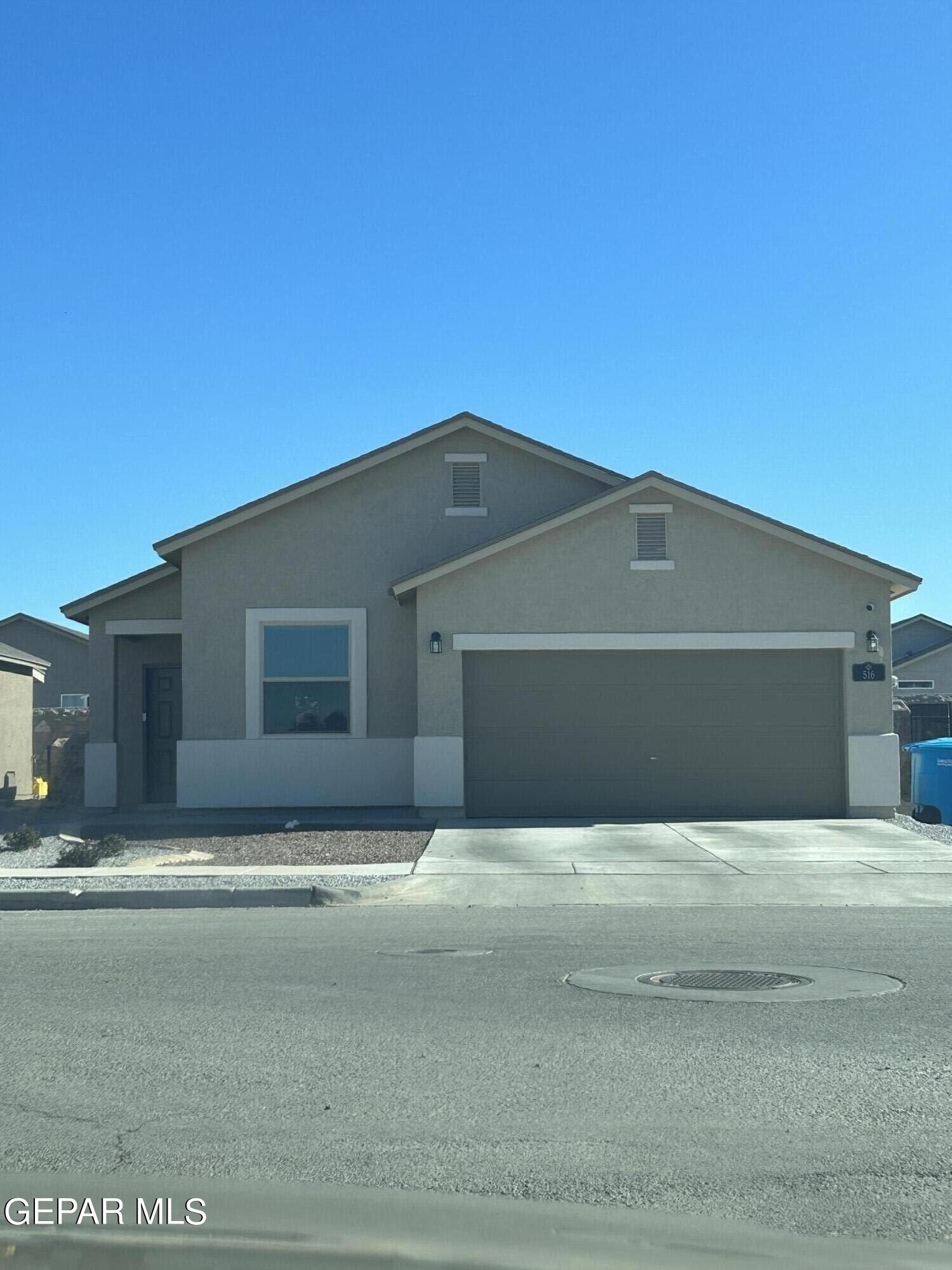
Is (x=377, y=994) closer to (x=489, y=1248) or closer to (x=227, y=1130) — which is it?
(x=227, y=1130)

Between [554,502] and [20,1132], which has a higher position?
[554,502]

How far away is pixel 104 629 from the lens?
22.1 m

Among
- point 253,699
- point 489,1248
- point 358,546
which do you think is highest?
point 358,546

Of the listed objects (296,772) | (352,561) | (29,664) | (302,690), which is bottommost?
(296,772)

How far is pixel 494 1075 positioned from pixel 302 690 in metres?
14.7

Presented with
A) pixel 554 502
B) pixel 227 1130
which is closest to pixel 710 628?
pixel 554 502

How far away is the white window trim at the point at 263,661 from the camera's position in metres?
20.3

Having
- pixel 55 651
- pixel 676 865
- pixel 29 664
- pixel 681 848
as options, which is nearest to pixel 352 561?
pixel 681 848

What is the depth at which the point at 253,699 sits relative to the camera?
20297 mm

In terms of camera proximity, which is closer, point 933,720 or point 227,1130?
point 227,1130

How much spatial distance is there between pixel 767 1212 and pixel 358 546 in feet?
55.5

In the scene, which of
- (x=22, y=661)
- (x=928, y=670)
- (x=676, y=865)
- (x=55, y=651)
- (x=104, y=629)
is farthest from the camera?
(x=928, y=670)

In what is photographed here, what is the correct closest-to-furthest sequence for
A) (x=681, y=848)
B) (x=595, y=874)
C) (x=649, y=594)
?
(x=595, y=874)
(x=681, y=848)
(x=649, y=594)

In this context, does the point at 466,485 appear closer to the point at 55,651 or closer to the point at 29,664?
the point at 29,664
